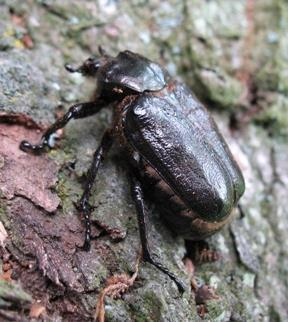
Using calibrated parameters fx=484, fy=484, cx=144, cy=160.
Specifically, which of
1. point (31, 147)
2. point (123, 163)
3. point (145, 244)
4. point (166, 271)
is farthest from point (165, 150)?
point (31, 147)

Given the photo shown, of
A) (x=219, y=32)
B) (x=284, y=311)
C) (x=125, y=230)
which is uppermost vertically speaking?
(x=219, y=32)

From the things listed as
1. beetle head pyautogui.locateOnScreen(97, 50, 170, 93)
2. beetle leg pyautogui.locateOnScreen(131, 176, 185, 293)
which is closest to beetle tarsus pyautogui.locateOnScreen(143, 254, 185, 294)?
beetle leg pyautogui.locateOnScreen(131, 176, 185, 293)

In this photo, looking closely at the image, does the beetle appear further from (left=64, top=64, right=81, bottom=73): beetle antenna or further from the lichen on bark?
(left=64, top=64, right=81, bottom=73): beetle antenna

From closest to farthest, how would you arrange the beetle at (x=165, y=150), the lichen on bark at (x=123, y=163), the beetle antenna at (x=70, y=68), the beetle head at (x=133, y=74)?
the lichen on bark at (x=123, y=163)
the beetle at (x=165, y=150)
the beetle head at (x=133, y=74)
the beetle antenna at (x=70, y=68)

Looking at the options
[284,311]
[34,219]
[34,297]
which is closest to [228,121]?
[284,311]

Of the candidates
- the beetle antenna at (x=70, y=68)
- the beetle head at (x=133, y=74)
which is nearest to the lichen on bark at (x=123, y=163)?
the beetle antenna at (x=70, y=68)

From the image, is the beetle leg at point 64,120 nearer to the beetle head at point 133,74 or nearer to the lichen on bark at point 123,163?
the lichen on bark at point 123,163

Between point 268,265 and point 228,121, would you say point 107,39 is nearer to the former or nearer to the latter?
point 228,121
